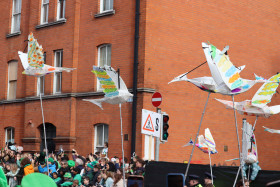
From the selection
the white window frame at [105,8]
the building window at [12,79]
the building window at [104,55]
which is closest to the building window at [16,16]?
the building window at [12,79]

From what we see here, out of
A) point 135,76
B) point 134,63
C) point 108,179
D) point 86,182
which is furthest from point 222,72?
point 134,63

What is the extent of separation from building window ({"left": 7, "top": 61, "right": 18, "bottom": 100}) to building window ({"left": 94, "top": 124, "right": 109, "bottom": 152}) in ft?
23.7

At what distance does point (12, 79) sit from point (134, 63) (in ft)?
31.0

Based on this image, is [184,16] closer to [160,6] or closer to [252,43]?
[160,6]

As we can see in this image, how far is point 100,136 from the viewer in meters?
24.5

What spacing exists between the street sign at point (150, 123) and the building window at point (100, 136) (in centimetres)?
945

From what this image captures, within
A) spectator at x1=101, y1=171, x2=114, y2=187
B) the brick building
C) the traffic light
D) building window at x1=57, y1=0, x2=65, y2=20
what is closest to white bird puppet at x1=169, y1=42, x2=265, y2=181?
the traffic light

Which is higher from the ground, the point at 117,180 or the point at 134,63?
the point at 134,63

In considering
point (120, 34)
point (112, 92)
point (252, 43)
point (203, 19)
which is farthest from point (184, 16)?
point (112, 92)

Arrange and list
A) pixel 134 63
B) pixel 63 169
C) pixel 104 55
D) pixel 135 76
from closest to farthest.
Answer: pixel 63 169
pixel 135 76
pixel 134 63
pixel 104 55

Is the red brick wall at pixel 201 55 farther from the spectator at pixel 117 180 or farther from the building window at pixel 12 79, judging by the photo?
the building window at pixel 12 79

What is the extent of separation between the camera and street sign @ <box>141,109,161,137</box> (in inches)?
565

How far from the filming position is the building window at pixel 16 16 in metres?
30.1

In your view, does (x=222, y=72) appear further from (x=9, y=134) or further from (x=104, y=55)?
(x=9, y=134)
